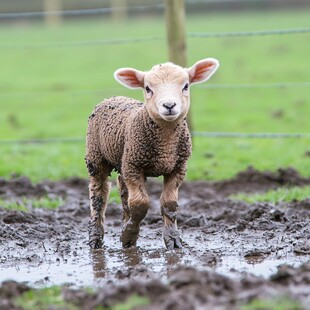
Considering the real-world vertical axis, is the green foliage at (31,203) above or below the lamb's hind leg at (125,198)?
below

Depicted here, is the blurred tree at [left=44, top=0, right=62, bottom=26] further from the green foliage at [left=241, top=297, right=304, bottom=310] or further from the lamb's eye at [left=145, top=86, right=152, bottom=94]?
the green foliage at [left=241, top=297, right=304, bottom=310]

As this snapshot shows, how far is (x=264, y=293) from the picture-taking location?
15.1 ft

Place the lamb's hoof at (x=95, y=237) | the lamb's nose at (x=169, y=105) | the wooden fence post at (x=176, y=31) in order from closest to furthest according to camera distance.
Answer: the lamb's nose at (x=169, y=105) → the lamb's hoof at (x=95, y=237) → the wooden fence post at (x=176, y=31)

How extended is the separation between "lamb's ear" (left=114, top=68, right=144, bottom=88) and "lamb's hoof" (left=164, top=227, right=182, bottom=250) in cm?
116

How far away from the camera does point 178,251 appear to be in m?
6.64

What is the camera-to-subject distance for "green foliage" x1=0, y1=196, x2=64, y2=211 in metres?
8.72

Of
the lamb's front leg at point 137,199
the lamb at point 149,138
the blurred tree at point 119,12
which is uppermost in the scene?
the blurred tree at point 119,12

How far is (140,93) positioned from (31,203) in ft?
29.5

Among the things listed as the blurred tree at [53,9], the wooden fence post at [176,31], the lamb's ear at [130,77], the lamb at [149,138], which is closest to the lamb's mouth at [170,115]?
the lamb at [149,138]

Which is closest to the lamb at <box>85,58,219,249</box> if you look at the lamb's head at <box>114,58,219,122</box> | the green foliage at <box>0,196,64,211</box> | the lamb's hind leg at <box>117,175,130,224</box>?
the lamb's head at <box>114,58,219,122</box>

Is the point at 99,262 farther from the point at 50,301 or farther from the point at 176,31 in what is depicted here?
the point at 176,31

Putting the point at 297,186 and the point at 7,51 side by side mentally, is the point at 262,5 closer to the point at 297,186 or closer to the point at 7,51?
the point at 7,51

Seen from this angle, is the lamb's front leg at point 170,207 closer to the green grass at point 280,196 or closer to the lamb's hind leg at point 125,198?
the lamb's hind leg at point 125,198

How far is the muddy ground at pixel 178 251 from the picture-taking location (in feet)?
15.8
